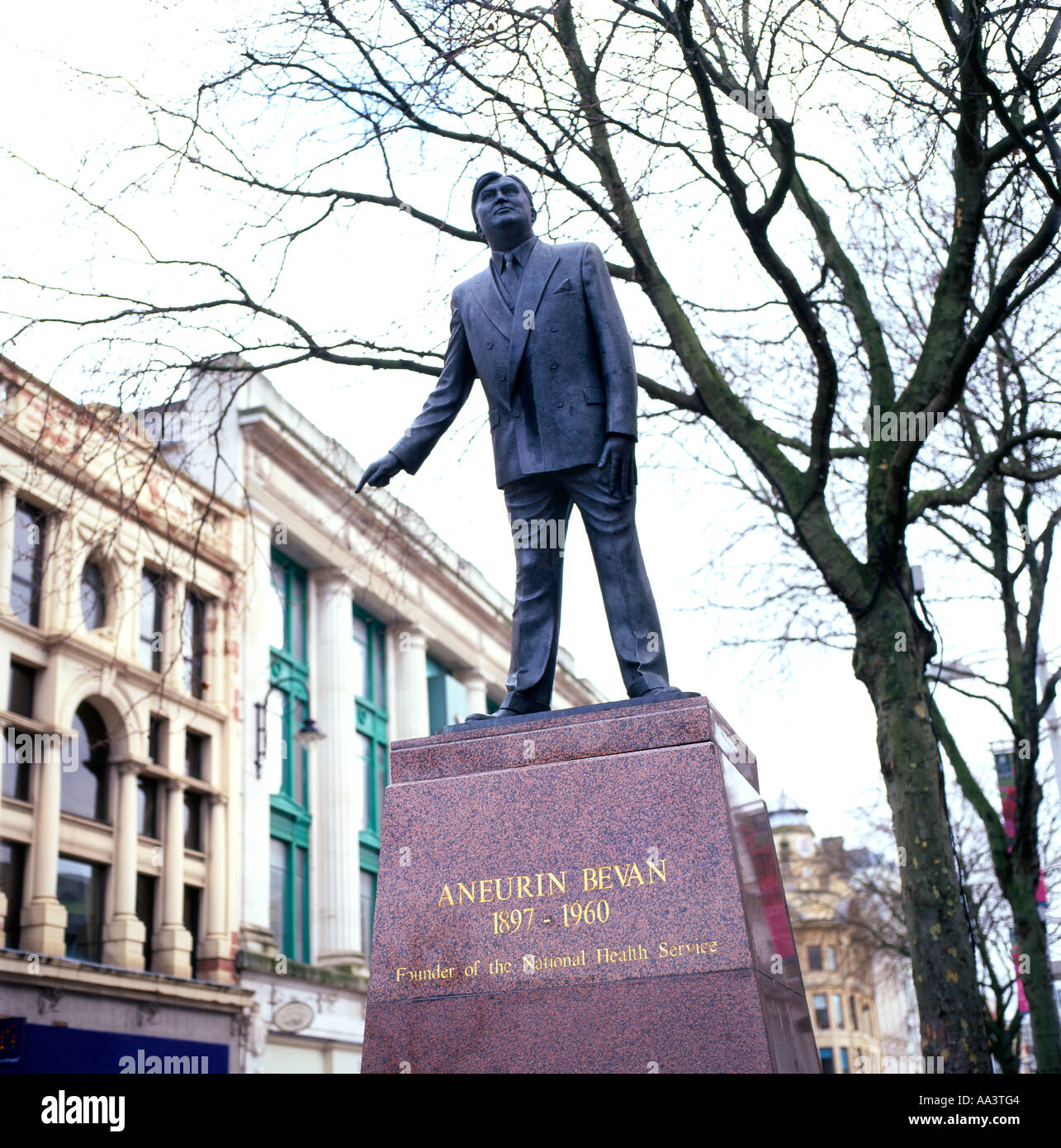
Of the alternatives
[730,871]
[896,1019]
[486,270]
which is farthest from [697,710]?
[896,1019]

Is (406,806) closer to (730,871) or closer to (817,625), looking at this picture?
(730,871)

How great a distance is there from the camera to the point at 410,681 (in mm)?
39969

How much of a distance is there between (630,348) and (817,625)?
12632 millimetres

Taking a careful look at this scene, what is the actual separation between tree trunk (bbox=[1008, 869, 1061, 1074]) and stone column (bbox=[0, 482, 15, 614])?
665 inches

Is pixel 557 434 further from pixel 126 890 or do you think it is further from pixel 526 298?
pixel 126 890

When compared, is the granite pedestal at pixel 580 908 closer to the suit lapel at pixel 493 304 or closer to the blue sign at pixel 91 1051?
the suit lapel at pixel 493 304

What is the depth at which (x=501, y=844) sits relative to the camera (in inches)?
241

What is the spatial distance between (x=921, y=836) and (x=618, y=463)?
6.25m

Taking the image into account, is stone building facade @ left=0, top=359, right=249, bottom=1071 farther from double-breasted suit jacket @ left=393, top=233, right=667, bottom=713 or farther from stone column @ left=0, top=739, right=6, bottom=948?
double-breasted suit jacket @ left=393, top=233, right=667, bottom=713

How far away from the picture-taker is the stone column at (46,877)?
76.4 ft

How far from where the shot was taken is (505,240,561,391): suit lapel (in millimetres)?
7148

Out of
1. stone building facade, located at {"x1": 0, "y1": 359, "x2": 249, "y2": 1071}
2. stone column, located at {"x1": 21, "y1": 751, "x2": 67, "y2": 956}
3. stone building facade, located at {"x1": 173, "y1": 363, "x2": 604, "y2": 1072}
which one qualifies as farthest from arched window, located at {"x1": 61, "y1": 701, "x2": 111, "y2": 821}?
stone building facade, located at {"x1": 173, "y1": 363, "x2": 604, "y2": 1072}

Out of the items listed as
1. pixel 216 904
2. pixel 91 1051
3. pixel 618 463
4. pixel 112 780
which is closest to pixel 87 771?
pixel 112 780

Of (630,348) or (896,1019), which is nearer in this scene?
(630,348)
